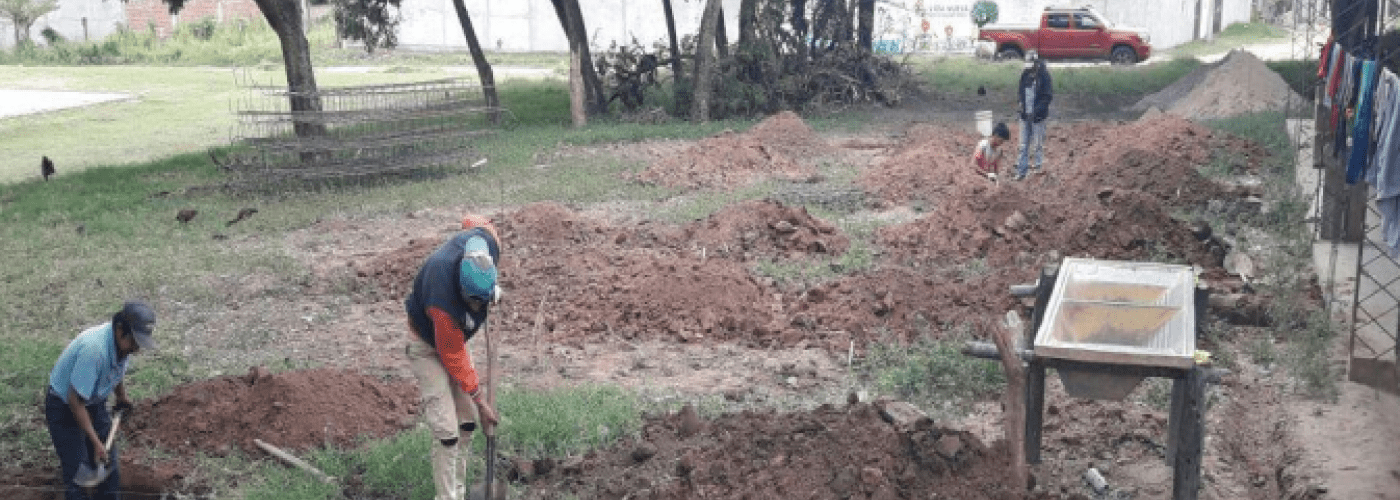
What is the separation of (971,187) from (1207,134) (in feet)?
23.3

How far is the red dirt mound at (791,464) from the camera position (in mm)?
7469

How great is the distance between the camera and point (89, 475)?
7.45 m

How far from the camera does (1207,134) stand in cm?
2141

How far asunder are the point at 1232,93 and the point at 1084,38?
442 inches

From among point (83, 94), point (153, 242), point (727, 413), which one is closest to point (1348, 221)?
point (727, 413)

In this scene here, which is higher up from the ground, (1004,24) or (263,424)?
(1004,24)

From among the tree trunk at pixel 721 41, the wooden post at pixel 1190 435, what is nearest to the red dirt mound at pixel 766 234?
the wooden post at pixel 1190 435

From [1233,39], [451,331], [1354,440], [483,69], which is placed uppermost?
[1233,39]

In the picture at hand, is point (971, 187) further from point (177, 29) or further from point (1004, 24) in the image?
point (177, 29)

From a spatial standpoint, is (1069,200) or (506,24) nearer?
(1069,200)

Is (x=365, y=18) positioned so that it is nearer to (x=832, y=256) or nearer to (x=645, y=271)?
(x=832, y=256)

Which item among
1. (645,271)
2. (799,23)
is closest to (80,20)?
(799,23)

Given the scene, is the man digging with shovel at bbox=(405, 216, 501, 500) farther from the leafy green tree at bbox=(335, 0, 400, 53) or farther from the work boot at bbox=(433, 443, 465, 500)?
the leafy green tree at bbox=(335, 0, 400, 53)

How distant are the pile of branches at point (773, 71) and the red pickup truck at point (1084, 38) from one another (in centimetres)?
813
